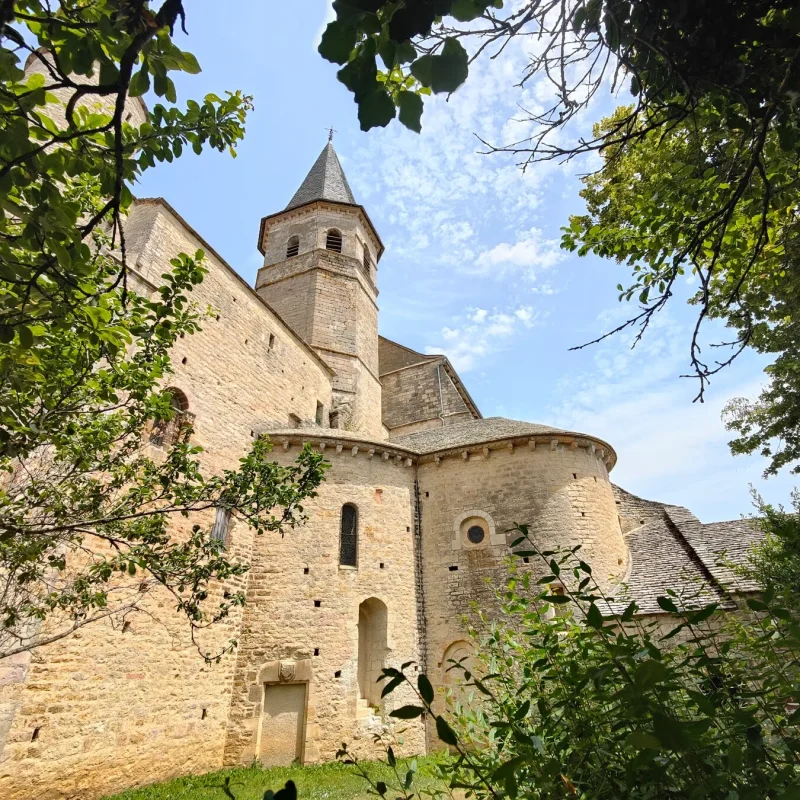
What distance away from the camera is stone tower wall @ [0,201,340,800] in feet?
20.1

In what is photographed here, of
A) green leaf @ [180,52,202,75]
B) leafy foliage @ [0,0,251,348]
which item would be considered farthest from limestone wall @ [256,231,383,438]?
green leaf @ [180,52,202,75]

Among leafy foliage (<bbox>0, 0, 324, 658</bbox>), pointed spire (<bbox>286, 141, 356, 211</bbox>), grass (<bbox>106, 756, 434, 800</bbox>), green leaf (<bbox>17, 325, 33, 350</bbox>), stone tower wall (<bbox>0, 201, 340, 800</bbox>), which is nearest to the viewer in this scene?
leafy foliage (<bbox>0, 0, 324, 658</bbox>)

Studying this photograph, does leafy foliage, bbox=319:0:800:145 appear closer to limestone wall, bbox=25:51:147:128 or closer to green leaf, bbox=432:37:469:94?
green leaf, bbox=432:37:469:94

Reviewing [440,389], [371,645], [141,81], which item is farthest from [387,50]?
[440,389]

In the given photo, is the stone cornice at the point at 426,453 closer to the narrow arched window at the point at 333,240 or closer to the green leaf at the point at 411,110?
the green leaf at the point at 411,110

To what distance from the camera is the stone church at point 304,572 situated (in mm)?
6844

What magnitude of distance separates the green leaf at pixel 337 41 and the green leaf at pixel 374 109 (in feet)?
0.43

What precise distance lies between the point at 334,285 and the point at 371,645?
13100mm

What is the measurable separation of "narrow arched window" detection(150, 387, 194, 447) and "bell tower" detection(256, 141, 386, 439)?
22.2ft

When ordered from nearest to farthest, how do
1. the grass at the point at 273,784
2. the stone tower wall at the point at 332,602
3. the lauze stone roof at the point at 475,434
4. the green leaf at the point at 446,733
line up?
the green leaf at the point at 446,733
the grass at the point at 273,784
the stone tower wall at the point at 332,602
the lauze stone roof at the point at 475,434

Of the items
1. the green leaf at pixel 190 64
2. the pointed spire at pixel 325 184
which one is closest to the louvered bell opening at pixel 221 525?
the green leaf at pixel 190 64

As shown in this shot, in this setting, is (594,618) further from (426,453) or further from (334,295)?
(334,295)

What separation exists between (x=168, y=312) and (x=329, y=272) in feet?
51.2

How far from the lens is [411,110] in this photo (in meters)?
1.58
